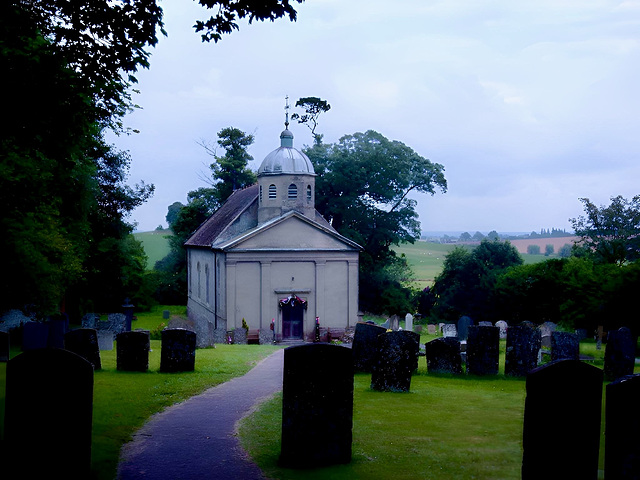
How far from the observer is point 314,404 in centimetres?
877

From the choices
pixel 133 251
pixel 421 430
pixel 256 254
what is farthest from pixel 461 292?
pixel 421 430

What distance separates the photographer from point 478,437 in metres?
10.4

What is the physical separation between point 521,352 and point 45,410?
14.3m

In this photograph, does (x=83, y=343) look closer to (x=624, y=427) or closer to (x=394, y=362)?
(x=394, y=362)

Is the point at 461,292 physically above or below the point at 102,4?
below

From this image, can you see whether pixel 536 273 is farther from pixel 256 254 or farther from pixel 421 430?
pixel 421 430

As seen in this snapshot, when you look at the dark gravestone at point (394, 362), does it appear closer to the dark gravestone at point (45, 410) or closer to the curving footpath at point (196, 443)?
the curving footpath at point (196, 443)

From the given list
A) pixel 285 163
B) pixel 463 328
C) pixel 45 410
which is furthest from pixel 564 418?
pixel 285 163

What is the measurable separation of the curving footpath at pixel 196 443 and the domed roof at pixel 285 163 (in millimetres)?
24357

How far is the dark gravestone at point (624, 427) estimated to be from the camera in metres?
7.16

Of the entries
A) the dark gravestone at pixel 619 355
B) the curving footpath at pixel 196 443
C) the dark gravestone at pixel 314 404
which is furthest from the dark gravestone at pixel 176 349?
the dark gravestone at pixel 619 355

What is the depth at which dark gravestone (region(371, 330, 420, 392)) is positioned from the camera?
14.4 metres

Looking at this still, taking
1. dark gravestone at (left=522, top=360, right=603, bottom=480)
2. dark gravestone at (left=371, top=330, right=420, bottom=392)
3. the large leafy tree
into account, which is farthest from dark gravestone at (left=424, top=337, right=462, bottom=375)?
the large leafy tree

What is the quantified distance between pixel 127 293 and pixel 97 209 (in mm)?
10072
